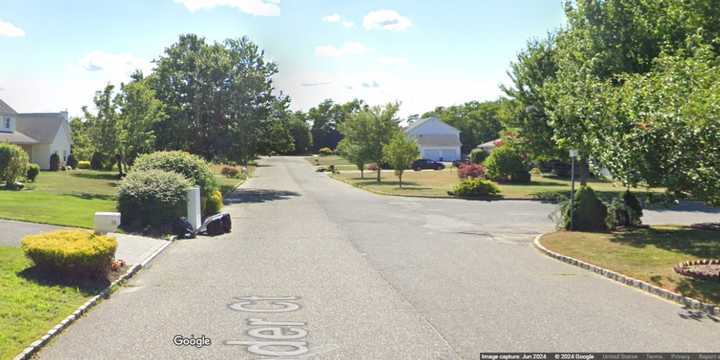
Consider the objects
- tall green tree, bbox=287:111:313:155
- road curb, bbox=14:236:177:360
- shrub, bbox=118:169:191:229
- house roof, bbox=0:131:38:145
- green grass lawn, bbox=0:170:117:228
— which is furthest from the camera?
tall green tree, bbox=287:111:313:155

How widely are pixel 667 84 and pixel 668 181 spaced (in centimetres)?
197

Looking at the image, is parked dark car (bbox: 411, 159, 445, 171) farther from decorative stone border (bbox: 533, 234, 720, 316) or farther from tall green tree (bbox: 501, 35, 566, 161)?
decorative stone border (bbox: 533, 234, 720, 316)

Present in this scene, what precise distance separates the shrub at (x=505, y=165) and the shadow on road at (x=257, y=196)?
57.0 feet

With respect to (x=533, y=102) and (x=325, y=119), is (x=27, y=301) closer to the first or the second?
(x=533, y=102)

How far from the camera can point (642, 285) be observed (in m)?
12.7

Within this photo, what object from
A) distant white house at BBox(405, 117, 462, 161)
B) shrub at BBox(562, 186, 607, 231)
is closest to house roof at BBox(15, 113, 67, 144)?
shrub at BBox(562, 186, 607, 231)

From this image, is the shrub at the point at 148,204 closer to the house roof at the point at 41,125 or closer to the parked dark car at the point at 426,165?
the house roof at the point at 41,125

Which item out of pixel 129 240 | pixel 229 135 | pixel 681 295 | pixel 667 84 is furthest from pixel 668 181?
pixel 229 135

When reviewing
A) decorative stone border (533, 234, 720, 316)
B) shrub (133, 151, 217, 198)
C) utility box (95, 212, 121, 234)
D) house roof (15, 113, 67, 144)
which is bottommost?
decorative stone border (533, 234, 720, 316)

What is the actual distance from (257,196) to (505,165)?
20909mm

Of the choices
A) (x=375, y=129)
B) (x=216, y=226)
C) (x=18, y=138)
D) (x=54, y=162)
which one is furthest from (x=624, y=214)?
(x=54, y=162)

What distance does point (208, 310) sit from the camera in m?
9.97

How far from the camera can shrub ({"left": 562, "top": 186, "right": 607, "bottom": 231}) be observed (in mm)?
21484

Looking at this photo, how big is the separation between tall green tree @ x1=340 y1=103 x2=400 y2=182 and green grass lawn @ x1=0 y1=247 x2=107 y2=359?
43208mm
